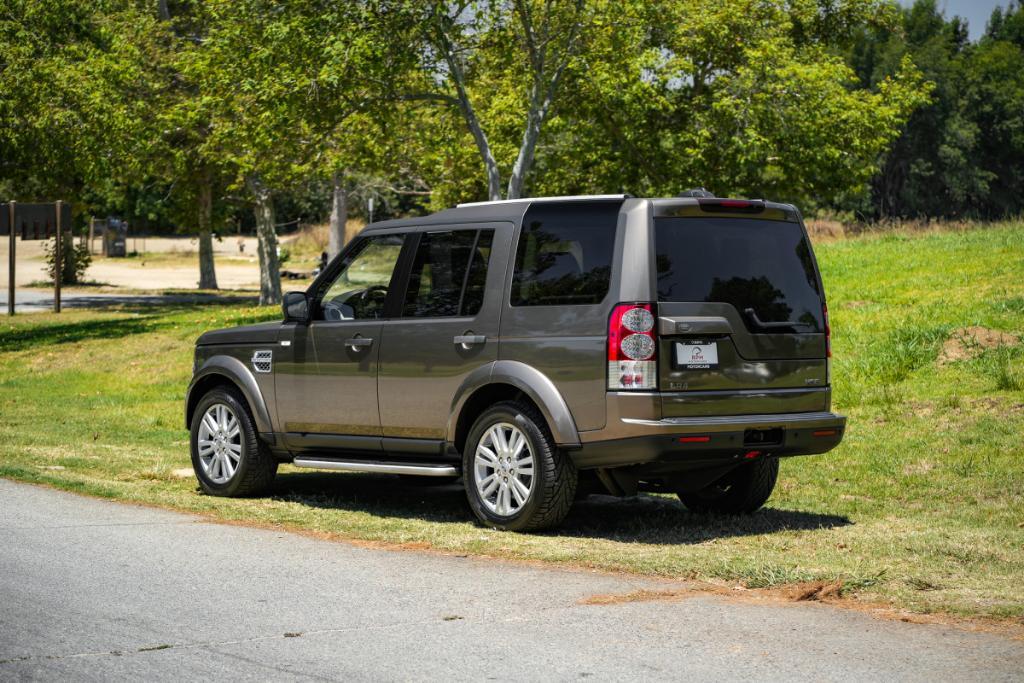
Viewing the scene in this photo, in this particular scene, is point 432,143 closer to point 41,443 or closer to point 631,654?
point 41,443

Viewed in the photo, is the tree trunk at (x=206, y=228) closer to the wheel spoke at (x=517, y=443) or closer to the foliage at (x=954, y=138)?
the wheel spoke at (x=517, y=443)

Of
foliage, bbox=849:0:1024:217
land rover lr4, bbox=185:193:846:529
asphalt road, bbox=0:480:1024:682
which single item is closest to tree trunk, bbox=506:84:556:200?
land rover lr4, bbox=185:193:846:529

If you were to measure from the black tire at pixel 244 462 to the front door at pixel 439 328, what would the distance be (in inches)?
54.3

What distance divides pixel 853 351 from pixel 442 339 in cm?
833

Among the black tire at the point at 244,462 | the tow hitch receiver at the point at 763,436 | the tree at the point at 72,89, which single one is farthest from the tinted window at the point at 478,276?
the tree at the point at 72,89

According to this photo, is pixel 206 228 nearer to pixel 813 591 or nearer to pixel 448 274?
pixel 448 274

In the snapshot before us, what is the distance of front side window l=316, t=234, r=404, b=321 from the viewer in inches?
378

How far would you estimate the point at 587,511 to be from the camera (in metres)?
9.91

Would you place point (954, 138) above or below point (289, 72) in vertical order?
above

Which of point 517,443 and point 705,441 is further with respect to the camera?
point 517,443

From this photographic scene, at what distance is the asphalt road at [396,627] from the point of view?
538 centimetres

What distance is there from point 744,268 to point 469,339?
184cm

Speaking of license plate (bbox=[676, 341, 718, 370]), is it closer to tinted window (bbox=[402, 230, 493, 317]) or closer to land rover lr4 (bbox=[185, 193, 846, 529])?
land rover lr4 (bbox=[185, 193, 846, 529])

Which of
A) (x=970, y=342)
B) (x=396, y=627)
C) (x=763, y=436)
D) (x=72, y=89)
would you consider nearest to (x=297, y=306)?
(x=763, y=436)
